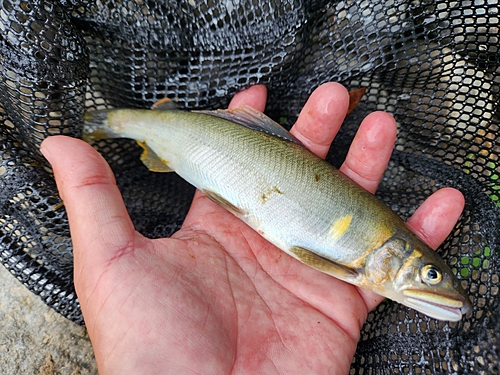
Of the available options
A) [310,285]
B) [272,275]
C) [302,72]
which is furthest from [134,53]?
[310,285]

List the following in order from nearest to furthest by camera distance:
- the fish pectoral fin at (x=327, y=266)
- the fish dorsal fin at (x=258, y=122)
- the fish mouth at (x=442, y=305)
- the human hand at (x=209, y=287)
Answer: the human hand at (x=209, y=287), the fish mouth at (x=442, y=305), the fish pectoral fin at (x=327, y=266), the fish dorsal fin at (x=258, y=122)

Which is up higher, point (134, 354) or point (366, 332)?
point (134, 354)

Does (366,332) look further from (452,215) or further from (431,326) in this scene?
(452,215)

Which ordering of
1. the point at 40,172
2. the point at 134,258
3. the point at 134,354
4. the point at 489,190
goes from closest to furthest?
the point at 134,354 < the point at 134,258 < the point at 40,172 < the point at 489,190

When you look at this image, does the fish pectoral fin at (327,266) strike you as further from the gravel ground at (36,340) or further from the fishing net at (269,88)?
the gravel ground at (36,340)

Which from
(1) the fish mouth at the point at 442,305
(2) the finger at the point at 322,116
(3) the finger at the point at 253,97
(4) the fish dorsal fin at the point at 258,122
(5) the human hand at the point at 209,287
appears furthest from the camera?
(3) the finger at the point at 253,97

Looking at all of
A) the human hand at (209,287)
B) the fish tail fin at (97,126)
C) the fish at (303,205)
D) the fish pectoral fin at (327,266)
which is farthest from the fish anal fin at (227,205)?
the fish tail fin at (97,126)

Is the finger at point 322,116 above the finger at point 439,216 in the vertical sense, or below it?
above
